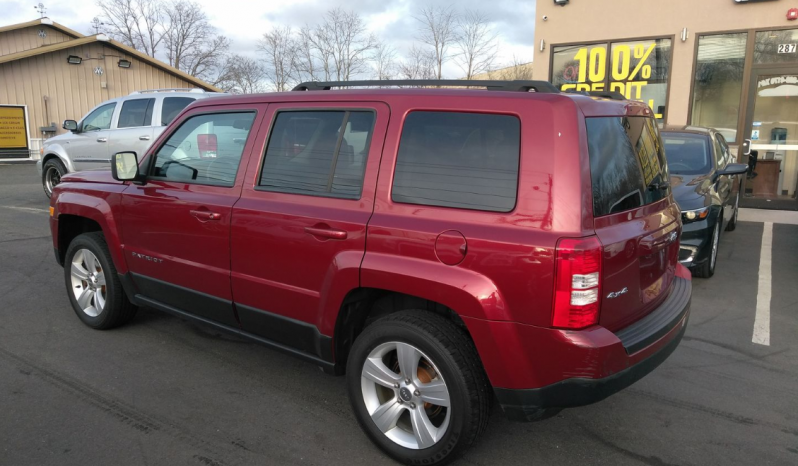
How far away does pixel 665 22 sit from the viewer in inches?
440

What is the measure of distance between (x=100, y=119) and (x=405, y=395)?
32.9ft

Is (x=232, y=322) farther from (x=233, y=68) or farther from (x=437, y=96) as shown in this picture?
(x=233, y=68)

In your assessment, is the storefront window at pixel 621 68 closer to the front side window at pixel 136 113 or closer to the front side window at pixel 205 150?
the front side window at pixel 136 113

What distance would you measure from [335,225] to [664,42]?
10624 mm

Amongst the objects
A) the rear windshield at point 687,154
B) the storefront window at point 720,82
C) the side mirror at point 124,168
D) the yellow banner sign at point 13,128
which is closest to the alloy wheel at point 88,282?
the side mirror at point 124,168

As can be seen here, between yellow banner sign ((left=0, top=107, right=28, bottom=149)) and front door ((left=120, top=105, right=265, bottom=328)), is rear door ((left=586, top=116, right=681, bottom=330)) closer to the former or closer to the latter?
front door ((left=120, top=105, right=265, bottom=328))

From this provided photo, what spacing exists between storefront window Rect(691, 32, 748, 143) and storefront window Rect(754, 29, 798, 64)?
242 millimetres

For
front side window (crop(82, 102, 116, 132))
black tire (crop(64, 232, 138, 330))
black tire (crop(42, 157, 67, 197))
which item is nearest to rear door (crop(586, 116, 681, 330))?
black tire (crop(64, 232, 138, 330))

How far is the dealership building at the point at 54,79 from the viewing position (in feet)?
74.5

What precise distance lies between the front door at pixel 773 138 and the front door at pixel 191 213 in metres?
10.5

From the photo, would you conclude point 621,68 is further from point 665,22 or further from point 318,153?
point 318,153

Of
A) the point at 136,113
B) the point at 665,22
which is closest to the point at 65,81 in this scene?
the point at 136,113

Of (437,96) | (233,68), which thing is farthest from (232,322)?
(233,68)

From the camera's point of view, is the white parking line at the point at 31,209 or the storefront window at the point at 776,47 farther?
the white parking line at the point at 31,209
